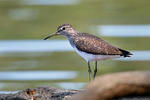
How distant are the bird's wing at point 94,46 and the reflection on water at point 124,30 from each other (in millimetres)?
7250

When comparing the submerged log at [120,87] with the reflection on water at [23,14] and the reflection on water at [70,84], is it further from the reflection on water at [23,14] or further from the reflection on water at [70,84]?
the reflection on water at [23,14]

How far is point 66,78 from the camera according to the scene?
46.6ft

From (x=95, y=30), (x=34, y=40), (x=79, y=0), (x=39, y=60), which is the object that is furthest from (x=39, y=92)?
(x=79, y=0)

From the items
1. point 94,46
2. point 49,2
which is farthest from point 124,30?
point 94,46

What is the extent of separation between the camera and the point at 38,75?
47.2 feet

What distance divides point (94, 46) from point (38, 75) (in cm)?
454

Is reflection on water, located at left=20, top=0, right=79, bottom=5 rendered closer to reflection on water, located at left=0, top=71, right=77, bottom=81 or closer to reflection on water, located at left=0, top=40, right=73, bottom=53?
reflection on water, located at left=0, top=40, right=73, bottom=53

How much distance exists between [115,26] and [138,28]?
0.82 m

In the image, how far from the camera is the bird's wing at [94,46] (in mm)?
9836

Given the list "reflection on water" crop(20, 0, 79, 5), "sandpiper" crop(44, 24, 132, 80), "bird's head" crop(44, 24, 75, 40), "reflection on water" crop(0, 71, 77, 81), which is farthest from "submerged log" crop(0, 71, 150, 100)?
"reflection on water" crop(20, 0, 79, 5)

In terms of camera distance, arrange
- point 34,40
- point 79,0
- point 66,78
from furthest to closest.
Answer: point 79,0
point 34,40
point 66,78

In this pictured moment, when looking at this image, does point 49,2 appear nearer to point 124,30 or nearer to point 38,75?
point 124,30

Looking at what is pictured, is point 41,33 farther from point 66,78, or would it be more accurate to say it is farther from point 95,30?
point 66,78

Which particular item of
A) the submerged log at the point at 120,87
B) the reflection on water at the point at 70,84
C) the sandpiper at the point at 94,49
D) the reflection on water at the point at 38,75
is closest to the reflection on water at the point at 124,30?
the reflection on water at the point at 38,75
